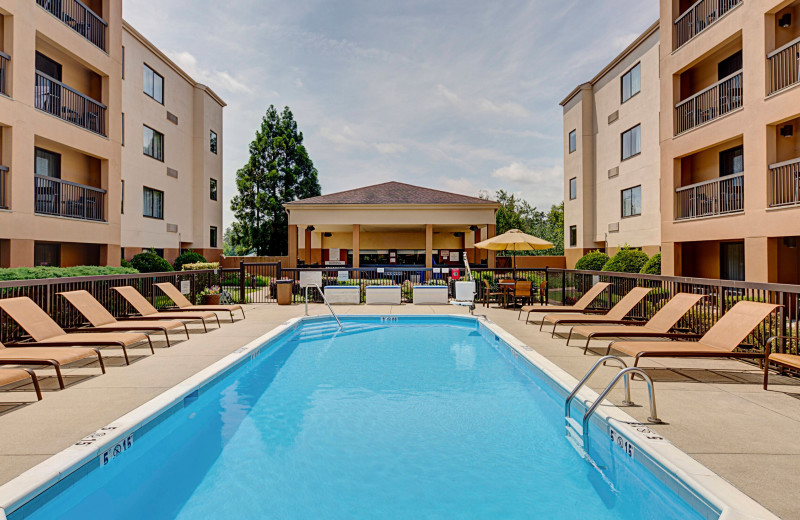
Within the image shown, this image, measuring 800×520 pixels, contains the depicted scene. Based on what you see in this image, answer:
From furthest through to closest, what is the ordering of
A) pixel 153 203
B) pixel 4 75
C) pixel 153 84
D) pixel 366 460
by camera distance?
pixel 153 203 < pixel 153 84 < pixel 4 75 < pixel 366 460

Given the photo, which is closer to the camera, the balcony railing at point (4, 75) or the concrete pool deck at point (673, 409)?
the concrete pool deck at point (673, 409)

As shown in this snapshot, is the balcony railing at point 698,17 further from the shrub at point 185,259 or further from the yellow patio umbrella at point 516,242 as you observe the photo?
the shrub at point 185,259

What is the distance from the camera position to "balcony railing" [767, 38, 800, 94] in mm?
10836

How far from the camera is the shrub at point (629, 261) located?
18206 mm

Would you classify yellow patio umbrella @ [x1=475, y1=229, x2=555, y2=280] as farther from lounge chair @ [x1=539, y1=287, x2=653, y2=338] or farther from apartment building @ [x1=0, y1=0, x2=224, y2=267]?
apartment building @ [x1=0, y1=0, x2=224, y2=267]

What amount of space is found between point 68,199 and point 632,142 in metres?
23.2

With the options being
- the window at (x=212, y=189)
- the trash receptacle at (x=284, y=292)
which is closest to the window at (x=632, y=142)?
the trash receptacle at (x=284, y=292)

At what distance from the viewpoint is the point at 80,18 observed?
1479cm

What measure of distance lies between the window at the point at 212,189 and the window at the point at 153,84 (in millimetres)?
5648

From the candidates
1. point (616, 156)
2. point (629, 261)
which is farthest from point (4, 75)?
point (616, 156)

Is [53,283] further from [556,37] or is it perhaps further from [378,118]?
[378,118]

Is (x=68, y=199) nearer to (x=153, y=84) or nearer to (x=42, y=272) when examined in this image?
(x=42, y=272)

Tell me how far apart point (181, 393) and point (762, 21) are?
15.4 metres

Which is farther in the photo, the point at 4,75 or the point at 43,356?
the point at 4,75
